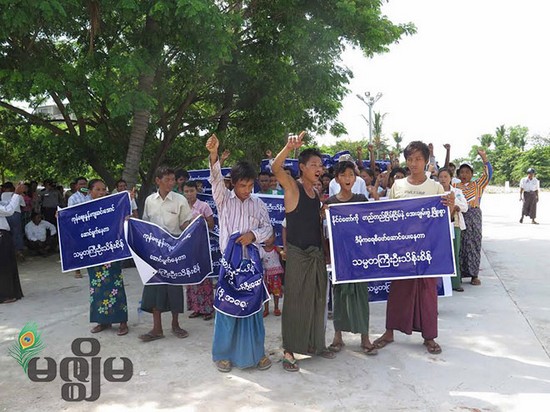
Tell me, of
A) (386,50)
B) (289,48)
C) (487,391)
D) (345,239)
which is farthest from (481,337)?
(386,50)

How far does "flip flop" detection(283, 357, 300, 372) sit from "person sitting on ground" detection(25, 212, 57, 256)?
7.82m

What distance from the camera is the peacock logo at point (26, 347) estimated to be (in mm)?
4123

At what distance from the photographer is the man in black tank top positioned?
3.80 metres

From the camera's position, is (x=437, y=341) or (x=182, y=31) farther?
(x=182, y=31)

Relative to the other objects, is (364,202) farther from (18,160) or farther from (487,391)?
(18,160)

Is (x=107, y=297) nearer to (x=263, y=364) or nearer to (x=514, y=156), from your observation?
(x=263, y=364)

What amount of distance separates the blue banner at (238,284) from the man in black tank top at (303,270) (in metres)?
0.26

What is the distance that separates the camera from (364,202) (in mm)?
4008

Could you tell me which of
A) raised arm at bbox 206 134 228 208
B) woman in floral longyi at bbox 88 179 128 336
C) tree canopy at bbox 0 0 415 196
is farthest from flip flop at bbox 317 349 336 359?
tree canopy at bbox 0 0 415 196

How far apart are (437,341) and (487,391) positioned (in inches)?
40.5

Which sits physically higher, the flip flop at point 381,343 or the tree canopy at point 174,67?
the tree canopy at point 174,67

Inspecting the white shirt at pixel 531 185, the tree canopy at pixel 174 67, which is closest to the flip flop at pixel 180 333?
the tree canopy at pixel 174 67

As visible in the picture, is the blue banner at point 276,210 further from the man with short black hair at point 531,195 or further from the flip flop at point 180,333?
the man with short black hair at point 531,195

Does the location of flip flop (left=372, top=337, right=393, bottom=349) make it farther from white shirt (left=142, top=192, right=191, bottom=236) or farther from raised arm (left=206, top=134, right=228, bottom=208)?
white shirt (left=142, top=192, right=191, bottom=236)
